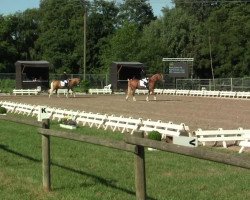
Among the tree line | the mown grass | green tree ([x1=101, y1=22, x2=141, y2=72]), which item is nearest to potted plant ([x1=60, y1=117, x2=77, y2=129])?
the mown grass

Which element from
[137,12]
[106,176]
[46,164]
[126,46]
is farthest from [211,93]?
[137,12]

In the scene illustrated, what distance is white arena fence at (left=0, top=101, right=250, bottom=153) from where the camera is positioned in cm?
1623

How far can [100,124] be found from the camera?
2227 centimetres

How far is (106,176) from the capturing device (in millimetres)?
10828

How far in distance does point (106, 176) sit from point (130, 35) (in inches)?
2758

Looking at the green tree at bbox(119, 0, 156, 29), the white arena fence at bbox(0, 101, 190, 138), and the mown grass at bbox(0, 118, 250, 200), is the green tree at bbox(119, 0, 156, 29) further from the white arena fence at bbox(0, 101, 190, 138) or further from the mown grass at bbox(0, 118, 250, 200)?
the mown grass at bbox(0, 118, 250, 200)

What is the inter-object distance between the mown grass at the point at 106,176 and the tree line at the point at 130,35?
210 feet

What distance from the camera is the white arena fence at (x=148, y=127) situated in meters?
16.2

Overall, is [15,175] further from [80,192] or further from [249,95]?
[249,95]

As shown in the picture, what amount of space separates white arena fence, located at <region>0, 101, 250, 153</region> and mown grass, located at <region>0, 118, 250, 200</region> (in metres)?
1.15

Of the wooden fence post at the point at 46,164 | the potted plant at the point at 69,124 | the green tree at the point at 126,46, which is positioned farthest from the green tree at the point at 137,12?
the wooden fence post at the point at 46,164

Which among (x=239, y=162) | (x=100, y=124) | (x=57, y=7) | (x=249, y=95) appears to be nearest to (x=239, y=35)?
(x=249, y=95)

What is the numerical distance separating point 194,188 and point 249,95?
4447 centimetres

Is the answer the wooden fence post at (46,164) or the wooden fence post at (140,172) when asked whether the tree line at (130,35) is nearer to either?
the wooden fence post at (46,164)
